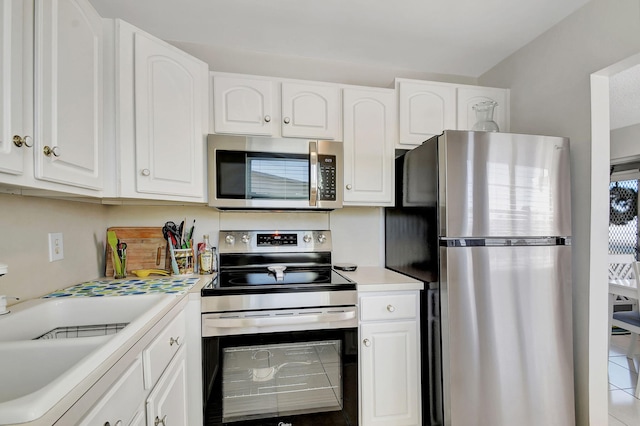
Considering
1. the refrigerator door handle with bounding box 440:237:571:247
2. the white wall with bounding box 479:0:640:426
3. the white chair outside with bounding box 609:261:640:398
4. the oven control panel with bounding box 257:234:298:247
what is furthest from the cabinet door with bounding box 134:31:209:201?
the white chair outside with bounding box 609:261:640:398

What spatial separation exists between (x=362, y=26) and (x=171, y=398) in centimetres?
217

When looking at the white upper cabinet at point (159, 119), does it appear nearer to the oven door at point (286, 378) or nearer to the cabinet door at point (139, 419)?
the oven door at point (286, 378)

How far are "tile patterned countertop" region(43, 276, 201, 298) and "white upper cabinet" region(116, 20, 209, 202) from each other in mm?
457

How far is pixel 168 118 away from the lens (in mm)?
1517

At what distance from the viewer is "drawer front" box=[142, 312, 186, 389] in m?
0.94

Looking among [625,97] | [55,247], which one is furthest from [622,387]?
[55,247]

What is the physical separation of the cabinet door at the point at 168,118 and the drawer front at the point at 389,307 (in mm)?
1131

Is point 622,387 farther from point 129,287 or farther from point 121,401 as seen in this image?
point 129,287

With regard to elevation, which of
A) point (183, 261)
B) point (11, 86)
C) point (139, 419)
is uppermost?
point (11, 86)

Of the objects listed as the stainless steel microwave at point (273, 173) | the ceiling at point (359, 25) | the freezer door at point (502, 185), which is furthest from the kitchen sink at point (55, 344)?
the ceiling at point (359, 25)

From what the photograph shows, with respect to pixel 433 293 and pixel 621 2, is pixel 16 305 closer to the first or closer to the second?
pixel 433 293

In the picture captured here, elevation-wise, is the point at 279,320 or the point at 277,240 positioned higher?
the point at 277,240

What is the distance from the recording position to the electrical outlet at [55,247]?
130 centimetres

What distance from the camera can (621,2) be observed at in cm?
140
